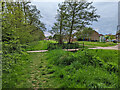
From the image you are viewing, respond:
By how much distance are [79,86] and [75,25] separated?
15.4m

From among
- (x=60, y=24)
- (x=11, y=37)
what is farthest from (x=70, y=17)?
(x=11, y=37)

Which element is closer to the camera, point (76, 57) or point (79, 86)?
point (79, 86)

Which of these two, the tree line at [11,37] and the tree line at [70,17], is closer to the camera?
the tree line at [11,37]

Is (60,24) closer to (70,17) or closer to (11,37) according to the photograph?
A: (70,17)

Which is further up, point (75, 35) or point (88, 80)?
point (75, 35)

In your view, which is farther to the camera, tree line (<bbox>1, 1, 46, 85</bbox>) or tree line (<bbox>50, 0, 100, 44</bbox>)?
tree line (<bbox>50, 0, 100, 44</bbox>)

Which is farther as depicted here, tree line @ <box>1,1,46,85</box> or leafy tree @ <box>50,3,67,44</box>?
leafy tree @ <box>50,3,67,44</box>

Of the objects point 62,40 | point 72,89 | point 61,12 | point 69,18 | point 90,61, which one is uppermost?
point 61,12

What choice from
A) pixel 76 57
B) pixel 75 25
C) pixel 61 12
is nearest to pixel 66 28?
pixel 75 25

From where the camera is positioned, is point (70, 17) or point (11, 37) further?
point (70, 17)

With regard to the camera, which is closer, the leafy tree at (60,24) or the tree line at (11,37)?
the tree line at (11,37)

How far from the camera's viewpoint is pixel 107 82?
3408mm

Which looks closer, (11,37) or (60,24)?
(11,37)

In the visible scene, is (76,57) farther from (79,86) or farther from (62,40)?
(62,40)
